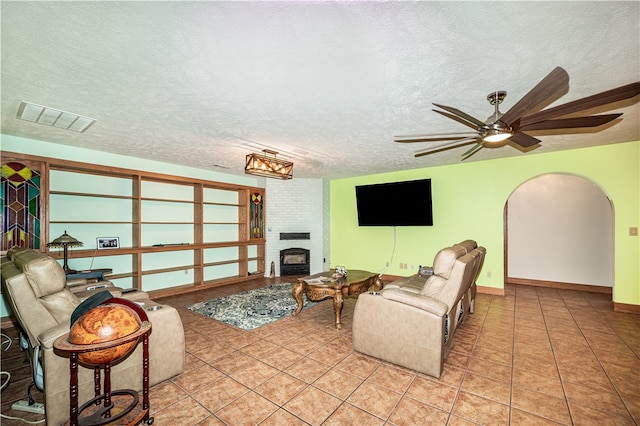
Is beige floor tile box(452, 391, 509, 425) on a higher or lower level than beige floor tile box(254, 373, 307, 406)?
higher

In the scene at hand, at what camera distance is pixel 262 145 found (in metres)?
3.82

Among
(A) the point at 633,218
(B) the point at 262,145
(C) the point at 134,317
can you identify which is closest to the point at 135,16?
(C) the point at 134,317

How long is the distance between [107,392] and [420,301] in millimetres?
2477

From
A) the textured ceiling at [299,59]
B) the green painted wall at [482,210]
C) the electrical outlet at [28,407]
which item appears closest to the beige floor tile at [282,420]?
the electrical outlet at [28,407]

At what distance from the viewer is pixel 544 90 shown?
61.1 inches

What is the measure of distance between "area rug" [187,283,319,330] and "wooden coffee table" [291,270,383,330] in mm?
428

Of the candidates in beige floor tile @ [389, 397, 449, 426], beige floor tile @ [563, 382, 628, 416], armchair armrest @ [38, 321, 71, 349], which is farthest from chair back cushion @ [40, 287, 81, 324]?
beige floor tile @ [563, 382, 628, 416]

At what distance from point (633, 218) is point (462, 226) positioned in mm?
2293

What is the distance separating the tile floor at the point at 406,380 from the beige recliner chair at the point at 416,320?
0.45 ft

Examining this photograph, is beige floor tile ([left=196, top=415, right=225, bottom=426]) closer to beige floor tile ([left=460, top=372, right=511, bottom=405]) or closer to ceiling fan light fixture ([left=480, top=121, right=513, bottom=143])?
beige floor tile ([left=460, top=372, right=511, bottom=405])

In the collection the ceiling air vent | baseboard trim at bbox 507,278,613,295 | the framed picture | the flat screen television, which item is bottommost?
baseboard trim at bbox 507,278,613,295

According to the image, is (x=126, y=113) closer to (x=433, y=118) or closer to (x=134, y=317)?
(x=134, y=317)

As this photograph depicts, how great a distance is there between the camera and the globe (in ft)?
4.77

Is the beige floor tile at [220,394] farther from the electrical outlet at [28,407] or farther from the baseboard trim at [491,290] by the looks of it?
the baseboard trim at [491,290]
